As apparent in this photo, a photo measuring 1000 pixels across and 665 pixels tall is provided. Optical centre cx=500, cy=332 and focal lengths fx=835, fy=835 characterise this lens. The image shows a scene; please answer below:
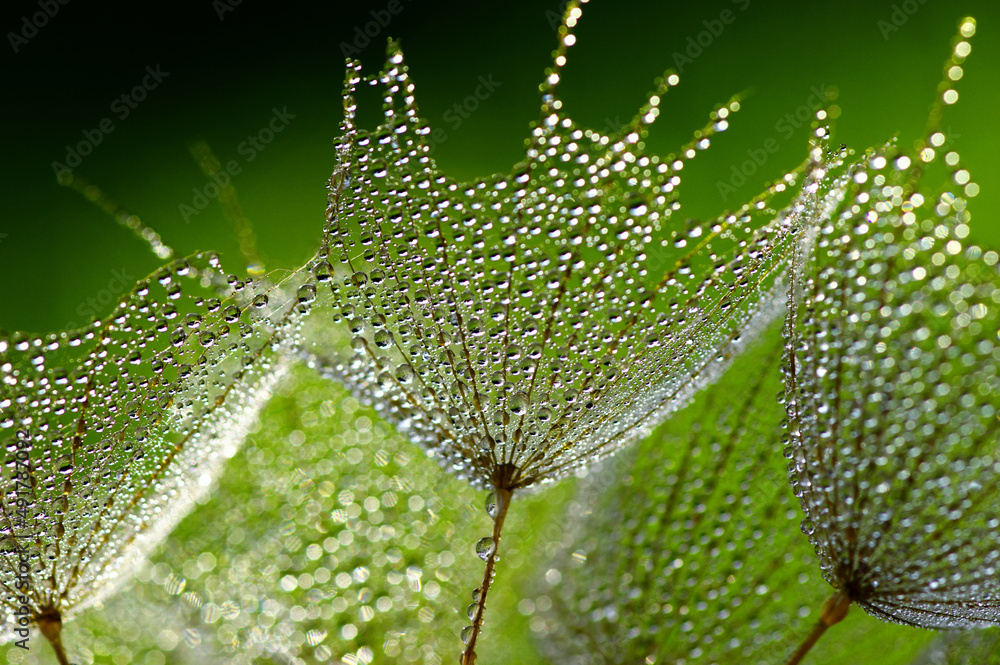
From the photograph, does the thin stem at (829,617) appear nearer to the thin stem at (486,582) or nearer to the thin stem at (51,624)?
the thin stem at (486,582)

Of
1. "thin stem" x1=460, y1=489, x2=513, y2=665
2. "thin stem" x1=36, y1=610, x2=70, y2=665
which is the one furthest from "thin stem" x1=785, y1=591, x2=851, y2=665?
"thin stem" x1=36, y1=610, x2=70, y2=665

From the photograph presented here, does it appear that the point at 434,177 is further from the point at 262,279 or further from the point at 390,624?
the point at 390,624

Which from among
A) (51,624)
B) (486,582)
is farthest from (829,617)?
(51,624)

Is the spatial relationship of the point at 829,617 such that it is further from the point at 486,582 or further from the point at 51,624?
the point at 51,624

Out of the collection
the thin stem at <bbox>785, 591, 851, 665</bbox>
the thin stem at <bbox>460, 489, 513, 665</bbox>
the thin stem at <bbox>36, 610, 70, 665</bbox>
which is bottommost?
the thin stem at <bbox>785, 591, 851, 665</bbox>

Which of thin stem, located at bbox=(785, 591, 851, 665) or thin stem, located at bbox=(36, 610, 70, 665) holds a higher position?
thin stem, located at bbox=(36, 610, 70, 665)

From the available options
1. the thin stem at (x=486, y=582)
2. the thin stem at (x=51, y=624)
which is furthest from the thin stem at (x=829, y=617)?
the thin stem at (x=51, y=624)

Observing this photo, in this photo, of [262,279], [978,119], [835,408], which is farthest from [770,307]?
[978,119]

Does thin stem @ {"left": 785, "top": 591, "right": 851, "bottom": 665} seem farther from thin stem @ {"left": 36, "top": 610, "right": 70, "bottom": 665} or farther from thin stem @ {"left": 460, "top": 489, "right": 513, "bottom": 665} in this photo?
thin stem @ {"left": 36, "top": 610, "right": 70, "bottom": 665}
